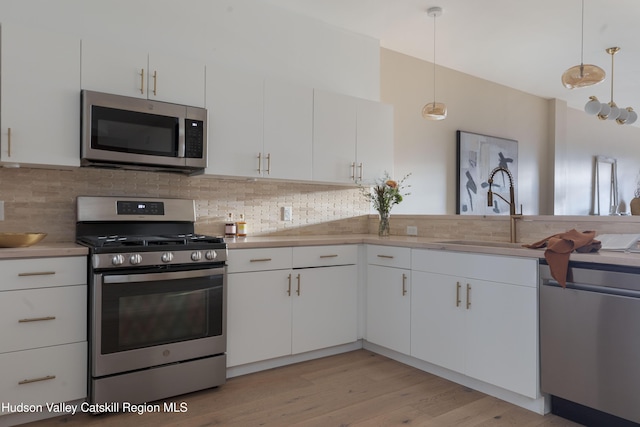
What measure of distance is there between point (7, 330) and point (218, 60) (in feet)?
6.98

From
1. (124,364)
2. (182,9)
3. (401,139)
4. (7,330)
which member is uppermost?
(182,9)

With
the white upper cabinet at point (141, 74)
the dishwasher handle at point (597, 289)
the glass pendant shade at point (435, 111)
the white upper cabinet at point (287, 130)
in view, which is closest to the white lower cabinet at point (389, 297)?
the white upper cabinet at point (287, 130)

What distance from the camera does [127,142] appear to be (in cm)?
260

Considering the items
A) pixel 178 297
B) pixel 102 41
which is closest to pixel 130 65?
pixel 102 41

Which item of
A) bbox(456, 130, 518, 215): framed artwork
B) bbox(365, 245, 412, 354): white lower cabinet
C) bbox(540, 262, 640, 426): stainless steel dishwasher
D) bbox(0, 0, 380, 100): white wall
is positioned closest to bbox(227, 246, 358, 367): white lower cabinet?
bbox(365, 245, 412, 354): white lower cabinet

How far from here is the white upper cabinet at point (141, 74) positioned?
99.5 inches

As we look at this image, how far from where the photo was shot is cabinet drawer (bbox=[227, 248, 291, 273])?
2.76 metres

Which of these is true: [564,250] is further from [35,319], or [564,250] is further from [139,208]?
[35,319]

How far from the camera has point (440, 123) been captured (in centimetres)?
480

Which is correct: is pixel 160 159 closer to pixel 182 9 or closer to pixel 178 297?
pixel 178 297

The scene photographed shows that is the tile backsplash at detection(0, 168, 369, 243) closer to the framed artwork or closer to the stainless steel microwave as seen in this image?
the stainless steel microwave

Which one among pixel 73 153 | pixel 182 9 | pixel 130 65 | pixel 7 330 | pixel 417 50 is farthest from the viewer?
pixel 417 50

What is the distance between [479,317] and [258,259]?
135cm

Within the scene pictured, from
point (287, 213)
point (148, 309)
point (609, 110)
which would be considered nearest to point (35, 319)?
point (148, 309)
